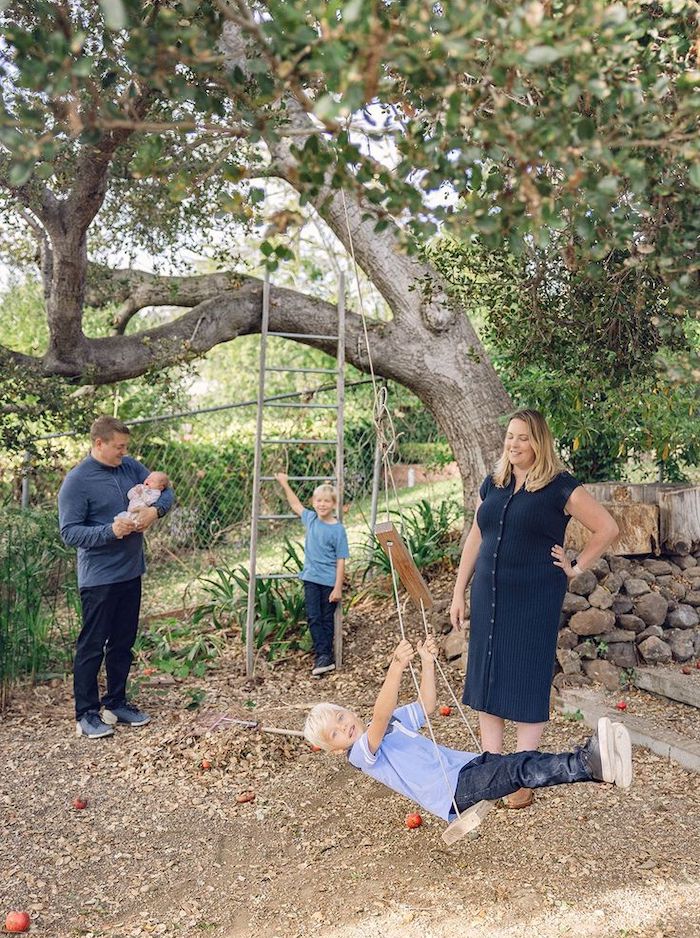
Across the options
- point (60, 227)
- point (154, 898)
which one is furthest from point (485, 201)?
point (60, 227)

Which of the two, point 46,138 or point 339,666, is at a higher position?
point 46,138

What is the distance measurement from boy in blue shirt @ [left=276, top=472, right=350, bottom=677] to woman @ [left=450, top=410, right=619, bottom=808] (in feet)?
8.41

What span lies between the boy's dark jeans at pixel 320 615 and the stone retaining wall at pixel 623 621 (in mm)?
1583

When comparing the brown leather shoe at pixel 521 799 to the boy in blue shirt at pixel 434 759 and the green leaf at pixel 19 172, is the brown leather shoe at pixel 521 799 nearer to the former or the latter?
the boy in blue shirt at pixel 434 759

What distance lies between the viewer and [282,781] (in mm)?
4652

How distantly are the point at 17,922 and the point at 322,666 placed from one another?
324cm

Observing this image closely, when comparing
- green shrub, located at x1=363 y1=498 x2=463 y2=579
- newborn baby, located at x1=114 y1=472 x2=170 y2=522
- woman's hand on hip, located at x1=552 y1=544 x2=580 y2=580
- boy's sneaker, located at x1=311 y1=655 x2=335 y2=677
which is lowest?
boy's sneaker, located at x1=311 y1=655 x2=335 y2=677

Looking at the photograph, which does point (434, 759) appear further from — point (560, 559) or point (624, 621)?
point (624, 621)

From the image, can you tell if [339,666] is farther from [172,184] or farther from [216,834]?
[172,184]

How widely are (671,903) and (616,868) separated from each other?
298mm

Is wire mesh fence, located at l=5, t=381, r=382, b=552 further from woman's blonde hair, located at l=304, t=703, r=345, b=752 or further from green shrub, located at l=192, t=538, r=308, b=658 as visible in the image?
woman's blonde hair, located at l=304, t=703, r=345, b=752

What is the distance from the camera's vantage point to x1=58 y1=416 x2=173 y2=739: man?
200 inches

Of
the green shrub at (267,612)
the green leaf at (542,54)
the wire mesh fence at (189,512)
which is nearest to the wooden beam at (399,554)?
the green leaf at (542,54)

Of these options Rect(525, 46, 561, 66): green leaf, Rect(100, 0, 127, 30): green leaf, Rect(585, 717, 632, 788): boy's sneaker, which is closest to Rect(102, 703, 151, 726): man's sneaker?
Rect(585, 717, 632, 788): boy's sneaker
